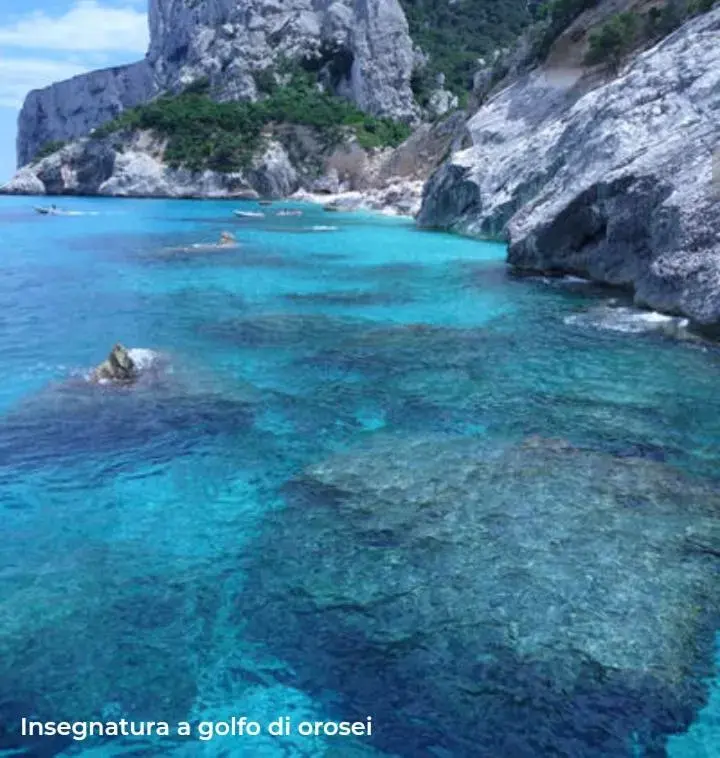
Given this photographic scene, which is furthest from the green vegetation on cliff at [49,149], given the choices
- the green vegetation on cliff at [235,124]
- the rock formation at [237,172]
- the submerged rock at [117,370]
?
the submerged rock at [117,370]

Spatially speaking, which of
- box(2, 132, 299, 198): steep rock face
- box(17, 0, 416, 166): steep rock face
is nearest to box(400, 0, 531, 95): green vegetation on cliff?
box(17, 0, 416, 166): steep rock face

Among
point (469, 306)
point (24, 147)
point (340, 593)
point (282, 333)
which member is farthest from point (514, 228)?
point (24, 147)

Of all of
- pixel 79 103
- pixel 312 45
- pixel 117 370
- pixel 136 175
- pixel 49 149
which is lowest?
pixel 117 370

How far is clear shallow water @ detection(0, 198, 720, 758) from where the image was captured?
6629 millimetres

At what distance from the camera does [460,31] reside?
13450 centimetres

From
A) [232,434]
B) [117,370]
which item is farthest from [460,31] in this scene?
[232,434]

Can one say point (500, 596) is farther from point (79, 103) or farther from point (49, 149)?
point (79, 103)

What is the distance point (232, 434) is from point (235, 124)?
9038cm

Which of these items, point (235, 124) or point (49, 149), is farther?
point (49, 149)

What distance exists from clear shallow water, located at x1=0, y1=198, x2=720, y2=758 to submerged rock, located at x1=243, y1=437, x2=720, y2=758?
0.33 ft

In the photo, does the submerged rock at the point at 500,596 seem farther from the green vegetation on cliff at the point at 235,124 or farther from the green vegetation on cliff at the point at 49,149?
the green vegetation on cliff at the point at 49,149

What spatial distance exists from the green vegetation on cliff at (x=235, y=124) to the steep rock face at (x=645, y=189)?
60.9 m

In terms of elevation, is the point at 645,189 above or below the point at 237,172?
below

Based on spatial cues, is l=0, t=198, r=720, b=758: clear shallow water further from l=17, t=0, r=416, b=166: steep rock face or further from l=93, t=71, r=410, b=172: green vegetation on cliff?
l=17, t=0, r=416, b=166: steep rock face
